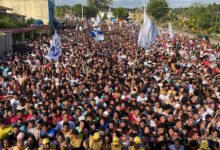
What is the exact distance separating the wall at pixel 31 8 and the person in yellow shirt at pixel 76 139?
→ 165 ft

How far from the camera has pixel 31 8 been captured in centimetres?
5712

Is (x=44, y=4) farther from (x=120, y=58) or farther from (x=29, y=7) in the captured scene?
(x=120, y=58)

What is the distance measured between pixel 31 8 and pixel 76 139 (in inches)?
2106

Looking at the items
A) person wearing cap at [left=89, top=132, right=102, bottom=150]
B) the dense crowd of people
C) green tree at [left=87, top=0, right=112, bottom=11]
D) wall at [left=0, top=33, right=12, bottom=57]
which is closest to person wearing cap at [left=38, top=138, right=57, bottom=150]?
the dense crowd of people

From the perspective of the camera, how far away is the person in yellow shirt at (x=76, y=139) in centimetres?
631

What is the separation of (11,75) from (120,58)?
300 inches

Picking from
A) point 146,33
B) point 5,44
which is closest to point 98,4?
point 5,44

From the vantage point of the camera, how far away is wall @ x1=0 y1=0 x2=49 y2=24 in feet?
181

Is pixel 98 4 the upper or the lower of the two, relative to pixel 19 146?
upper

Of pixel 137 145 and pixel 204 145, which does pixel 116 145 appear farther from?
pixel 204 145

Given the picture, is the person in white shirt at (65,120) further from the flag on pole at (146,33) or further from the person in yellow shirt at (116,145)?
the flag on pole at (146,33)

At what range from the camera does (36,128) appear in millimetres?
6863

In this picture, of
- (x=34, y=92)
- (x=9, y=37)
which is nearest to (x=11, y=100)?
(x=34, y=92)

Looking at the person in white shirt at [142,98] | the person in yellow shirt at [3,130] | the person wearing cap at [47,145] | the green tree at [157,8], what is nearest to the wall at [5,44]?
the person in white shirt at [142,98]
